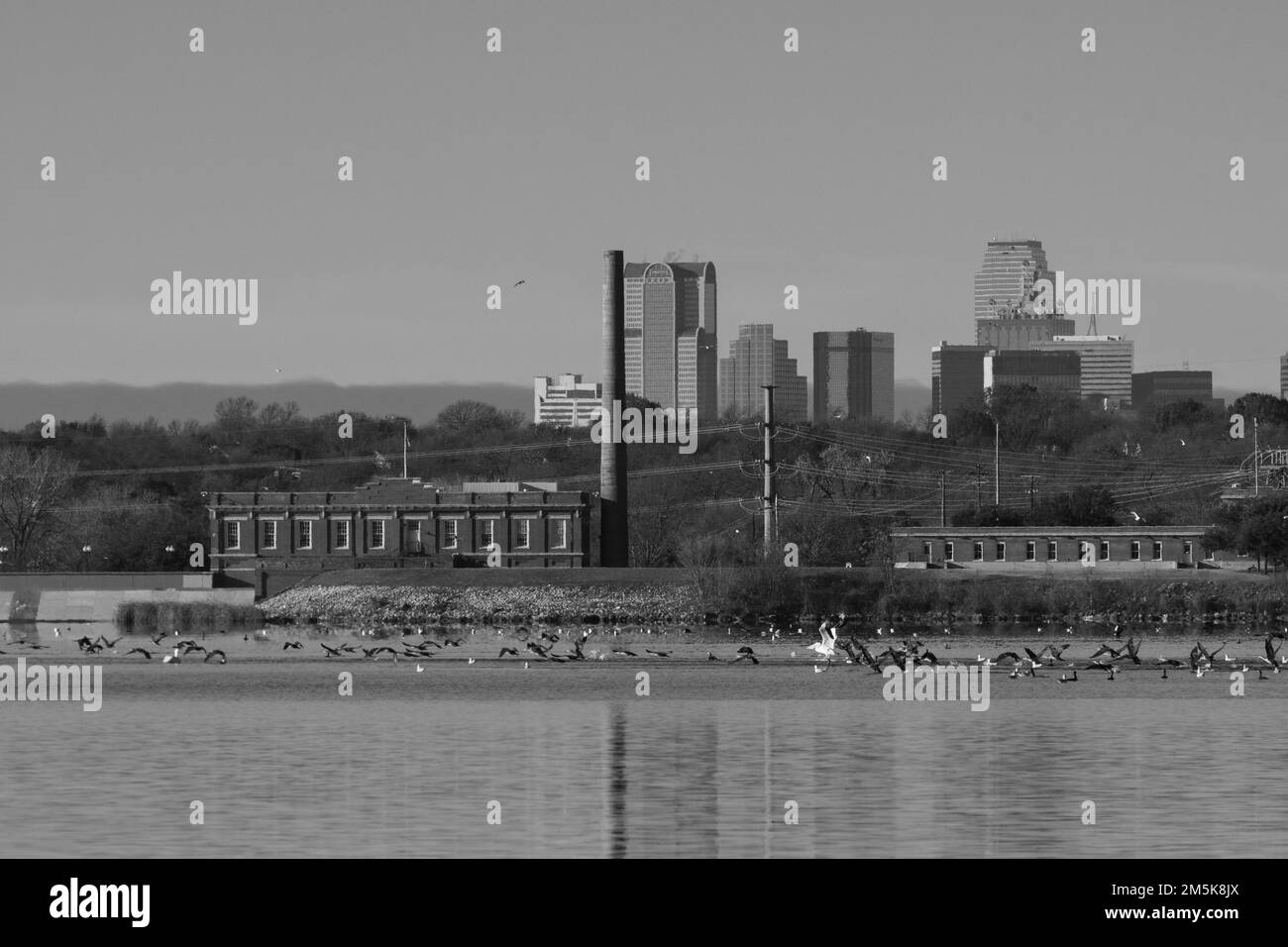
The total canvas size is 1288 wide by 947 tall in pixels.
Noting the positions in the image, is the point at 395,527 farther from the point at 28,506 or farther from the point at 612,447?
the point at 28,506

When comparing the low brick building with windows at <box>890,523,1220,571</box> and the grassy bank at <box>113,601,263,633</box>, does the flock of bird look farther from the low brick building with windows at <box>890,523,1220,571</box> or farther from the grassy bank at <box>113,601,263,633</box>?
the low brick building with windows at <box>890,523,1220,571</box>

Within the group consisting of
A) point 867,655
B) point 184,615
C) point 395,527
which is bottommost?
point 184,615

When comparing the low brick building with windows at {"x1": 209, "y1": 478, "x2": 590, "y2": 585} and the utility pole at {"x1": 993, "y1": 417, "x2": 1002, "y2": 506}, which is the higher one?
the utility pole at {"x1": 993, "y1": 417, "x2": 1002, "y2": 506}

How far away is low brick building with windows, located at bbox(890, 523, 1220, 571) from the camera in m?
130

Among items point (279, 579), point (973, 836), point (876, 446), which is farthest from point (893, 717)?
point (876, 446)

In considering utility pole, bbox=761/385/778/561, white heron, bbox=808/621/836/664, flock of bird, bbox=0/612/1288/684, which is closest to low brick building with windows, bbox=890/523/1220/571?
utility pole, bbox=761/385/778/561

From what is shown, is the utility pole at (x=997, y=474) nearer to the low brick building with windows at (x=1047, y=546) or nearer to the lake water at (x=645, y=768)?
the low brick building with windows at (x=1047, y=546)

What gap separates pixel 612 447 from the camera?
125875 mm

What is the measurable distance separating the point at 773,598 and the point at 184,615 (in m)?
31.2

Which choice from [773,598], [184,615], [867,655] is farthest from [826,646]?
[184,615]

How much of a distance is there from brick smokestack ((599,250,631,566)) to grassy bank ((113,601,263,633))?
71.4 feet
